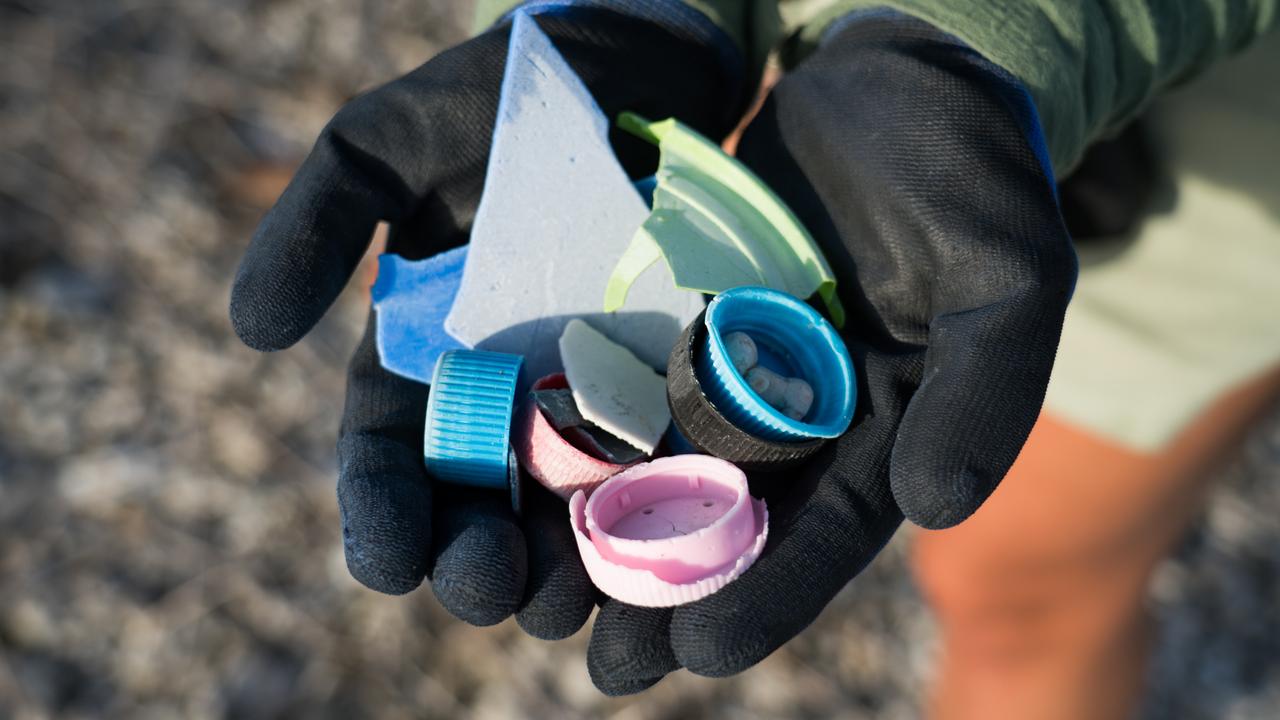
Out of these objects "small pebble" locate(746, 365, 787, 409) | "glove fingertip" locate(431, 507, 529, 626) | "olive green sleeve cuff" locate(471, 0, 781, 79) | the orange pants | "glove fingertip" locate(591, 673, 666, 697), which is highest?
"olive green sleeve cuff" locate(471, 0, 781, 79)

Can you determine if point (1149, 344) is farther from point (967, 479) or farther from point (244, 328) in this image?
point (244, 328)

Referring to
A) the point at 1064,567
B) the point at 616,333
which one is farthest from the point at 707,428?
the point at 1064,567

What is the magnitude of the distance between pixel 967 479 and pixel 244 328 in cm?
114

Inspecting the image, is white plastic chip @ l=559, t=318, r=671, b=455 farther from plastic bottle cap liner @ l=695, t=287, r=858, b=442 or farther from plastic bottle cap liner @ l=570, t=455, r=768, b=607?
plastic bottle cap liner @ l=695, t=287, r=858, b=442

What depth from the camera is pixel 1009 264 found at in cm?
172

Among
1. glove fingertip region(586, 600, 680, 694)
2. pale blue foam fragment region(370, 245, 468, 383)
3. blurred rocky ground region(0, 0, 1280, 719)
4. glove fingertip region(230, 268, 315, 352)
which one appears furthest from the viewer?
blurred rocky ground region(0, 0, 1280, 719)

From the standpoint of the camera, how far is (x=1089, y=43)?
1.96m

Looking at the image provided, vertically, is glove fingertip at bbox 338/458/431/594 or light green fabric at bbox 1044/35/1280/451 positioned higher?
glove fingertip at bbox 338/458/431/594

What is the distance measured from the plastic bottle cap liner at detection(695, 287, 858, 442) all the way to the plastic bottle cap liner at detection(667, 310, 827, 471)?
0.02 meters

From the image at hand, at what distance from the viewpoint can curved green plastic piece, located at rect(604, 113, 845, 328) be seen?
6.73 ft

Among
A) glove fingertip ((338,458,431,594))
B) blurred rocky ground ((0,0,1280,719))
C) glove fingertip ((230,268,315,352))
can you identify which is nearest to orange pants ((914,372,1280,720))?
blurred rocky ground ((0,0,1280,719))

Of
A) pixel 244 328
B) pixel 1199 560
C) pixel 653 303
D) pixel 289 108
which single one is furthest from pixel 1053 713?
pixel 289 108

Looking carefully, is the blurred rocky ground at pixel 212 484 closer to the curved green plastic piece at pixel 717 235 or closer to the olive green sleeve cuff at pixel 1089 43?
the curved green plastic piece at pixel 717 235

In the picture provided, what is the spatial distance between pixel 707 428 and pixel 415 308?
60 cm
